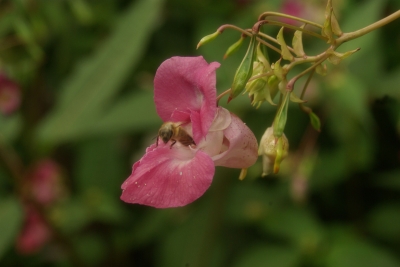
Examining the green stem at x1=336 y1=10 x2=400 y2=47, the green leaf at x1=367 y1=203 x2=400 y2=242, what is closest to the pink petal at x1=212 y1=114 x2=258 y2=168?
the green stem at x1=336 y1=10 x2=400 y2=47

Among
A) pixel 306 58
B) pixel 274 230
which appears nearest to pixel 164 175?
pixel 306 58

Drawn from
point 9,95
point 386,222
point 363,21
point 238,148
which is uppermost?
point 238,148

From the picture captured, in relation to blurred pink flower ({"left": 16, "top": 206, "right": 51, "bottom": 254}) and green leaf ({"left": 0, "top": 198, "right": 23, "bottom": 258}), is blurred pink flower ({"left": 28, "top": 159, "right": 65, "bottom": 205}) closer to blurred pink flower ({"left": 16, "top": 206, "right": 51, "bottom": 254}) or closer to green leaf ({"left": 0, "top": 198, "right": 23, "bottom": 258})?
blurred pink flower ({"left": 16, "top": 206, "right": 51, "bottom": 254})

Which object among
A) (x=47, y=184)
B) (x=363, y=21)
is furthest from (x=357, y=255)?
(x=47, y=184)

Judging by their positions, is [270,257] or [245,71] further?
[270,257]

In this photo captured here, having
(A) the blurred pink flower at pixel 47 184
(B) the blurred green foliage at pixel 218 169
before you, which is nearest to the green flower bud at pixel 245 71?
(B) the blurred green foliage at pixel 218 169

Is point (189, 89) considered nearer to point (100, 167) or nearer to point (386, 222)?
point (386, 222)

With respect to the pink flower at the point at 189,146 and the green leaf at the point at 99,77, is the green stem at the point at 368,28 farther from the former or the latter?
the green leaf at the point at 99,77
